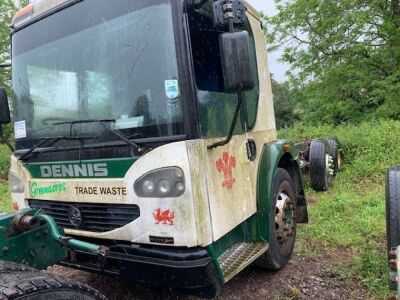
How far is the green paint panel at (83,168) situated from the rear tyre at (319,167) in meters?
4.93

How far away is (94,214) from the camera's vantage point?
9.33ft

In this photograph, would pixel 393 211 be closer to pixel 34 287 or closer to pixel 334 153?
pixel 34 287

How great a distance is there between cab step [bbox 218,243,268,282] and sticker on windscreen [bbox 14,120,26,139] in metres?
1.84

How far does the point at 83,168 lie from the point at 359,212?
4075 mm

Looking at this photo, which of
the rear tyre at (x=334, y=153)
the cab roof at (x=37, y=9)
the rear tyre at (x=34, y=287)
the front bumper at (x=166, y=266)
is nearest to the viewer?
the rear tyre at (x=34, y=287)

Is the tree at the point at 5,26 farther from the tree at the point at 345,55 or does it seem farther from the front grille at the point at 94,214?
the front grille at the point at 94,214

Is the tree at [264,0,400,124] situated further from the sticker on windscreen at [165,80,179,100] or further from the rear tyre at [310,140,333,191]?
the sticker on windscreen at [165,80,179,100]

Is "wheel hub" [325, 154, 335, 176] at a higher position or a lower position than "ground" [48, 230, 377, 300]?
higher

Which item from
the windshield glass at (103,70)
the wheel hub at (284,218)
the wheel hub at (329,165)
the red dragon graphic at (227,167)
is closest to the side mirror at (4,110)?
the windshield glass at (103,70)

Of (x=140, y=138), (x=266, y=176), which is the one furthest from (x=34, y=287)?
(x=266, y=176)

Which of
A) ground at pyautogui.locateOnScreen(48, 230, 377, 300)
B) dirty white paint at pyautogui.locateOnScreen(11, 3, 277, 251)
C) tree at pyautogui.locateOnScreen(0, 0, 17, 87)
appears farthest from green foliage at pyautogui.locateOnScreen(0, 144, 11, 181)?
dirty white paint at pyautogui.locateOnScreen(11, 3, 277, 251)

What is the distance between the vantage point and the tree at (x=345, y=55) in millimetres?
14148

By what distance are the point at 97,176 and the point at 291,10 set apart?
1551cm

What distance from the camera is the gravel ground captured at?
3359 mm
